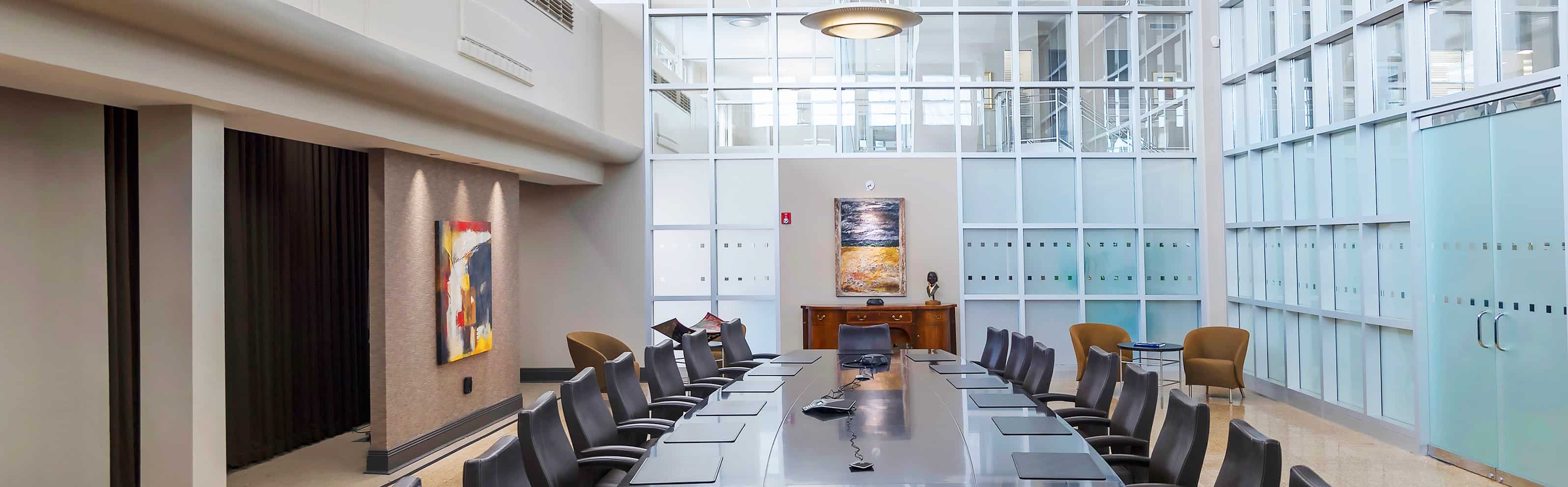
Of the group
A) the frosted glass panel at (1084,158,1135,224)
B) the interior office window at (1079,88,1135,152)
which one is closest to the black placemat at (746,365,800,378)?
the frosted glass panel at (1084,158,1135,224)

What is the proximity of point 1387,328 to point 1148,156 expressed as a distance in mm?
3718

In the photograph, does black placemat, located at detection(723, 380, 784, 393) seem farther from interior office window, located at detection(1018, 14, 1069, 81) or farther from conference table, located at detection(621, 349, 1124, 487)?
interior office window, located at detection(1018, 14, 1069, 81)

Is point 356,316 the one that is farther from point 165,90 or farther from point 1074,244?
point 1074,244

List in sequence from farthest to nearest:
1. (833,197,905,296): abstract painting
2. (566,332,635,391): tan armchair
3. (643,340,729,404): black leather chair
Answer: (833,197,905,296): abstract painting → (566,332,635,391): tan armchair → (643,340,729,404): black leather chair

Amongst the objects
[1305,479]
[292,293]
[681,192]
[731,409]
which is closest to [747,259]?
[681,192]

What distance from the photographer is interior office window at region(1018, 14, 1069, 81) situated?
34.5 ft

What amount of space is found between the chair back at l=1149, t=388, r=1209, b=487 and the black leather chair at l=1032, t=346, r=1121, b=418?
0.91 m

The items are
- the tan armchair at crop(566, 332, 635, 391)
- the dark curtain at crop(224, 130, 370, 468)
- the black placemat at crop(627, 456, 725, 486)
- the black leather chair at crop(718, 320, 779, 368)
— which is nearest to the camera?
the black placemat at crop(627, 456, 725, 486)

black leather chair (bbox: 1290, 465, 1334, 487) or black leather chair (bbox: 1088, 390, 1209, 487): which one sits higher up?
black leather chair (bbox: 1290, 465, 1334, 487)

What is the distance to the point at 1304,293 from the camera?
8.51 m

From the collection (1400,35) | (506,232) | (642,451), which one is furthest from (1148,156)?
(642,451)

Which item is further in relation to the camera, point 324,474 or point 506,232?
point 506,232

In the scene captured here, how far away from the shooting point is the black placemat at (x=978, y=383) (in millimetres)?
5477

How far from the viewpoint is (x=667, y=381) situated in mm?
5977
